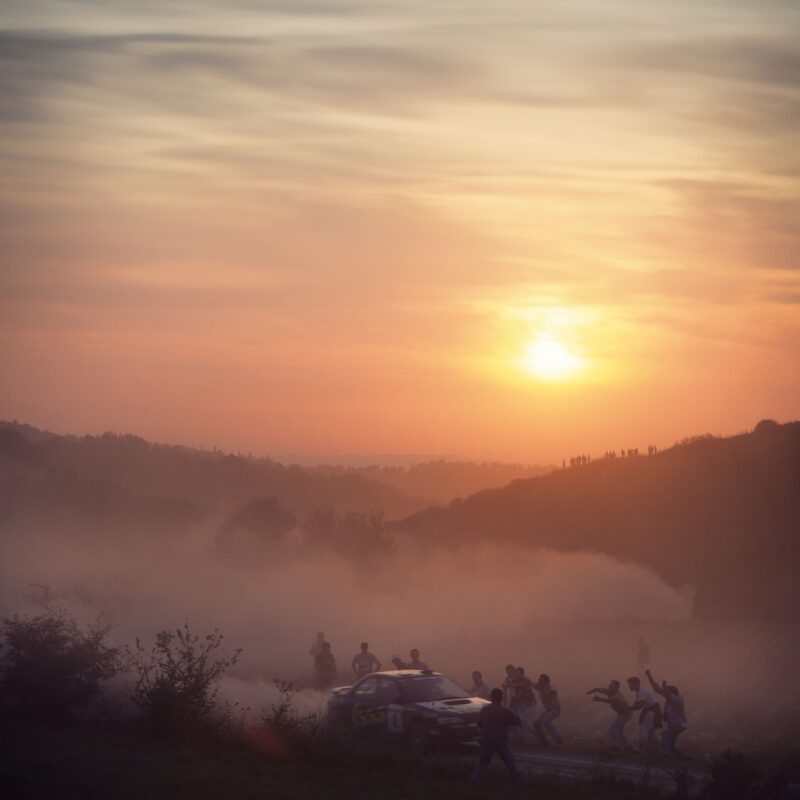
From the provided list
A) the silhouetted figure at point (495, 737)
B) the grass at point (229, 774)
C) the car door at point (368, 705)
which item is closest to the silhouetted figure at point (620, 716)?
the car door at point (368, 705)

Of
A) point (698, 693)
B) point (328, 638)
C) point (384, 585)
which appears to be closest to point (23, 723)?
point (698, 693)

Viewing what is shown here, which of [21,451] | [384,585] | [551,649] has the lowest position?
[551,649]

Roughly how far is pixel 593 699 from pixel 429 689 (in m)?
3.58

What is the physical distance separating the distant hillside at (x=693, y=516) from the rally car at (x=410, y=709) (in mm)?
28327

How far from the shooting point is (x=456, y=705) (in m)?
24.0

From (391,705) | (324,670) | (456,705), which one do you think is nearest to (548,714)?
(456,705)

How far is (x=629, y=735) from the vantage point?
29.5 m

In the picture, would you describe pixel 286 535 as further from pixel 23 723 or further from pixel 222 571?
pixel 23 723

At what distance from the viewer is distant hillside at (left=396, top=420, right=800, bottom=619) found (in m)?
54.1

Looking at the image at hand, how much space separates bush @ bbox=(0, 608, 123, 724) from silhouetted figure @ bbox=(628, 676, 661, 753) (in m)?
10.2

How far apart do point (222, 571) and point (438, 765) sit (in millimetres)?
71882

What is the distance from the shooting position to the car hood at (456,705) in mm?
23656

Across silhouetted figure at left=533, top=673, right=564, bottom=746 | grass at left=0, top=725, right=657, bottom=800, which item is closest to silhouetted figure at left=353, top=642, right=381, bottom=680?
silhouetted figure at left=533, top=673, right=564, bottom=746

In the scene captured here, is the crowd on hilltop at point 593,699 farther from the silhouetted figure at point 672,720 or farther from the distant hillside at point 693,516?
the distant hillside at point 693,516
